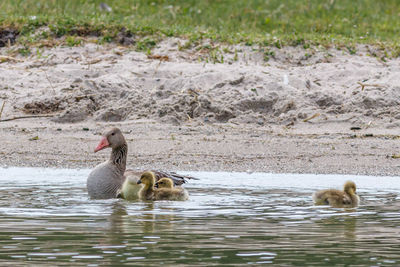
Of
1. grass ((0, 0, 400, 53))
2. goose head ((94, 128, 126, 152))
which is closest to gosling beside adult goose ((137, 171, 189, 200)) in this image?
goose head ((94, 128, 126, 152))

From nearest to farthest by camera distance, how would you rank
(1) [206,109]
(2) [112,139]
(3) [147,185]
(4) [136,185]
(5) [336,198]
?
(5) [336,198]
(3) [147,185]
(4) [136,185]
(2) [112,139]
(1) [206,109]

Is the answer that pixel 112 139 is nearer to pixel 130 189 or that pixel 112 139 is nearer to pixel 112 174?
pixel 112 174

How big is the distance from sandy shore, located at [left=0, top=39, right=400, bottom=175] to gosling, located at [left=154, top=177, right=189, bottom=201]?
7.15 ft

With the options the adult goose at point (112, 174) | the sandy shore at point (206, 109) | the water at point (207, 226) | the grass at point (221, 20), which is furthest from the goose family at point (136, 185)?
the grass at point (221, 20)

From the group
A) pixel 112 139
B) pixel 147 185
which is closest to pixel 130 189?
pixel 147 185

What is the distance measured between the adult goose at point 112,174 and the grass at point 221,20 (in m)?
7.25

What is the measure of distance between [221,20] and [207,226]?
13067 millimetres

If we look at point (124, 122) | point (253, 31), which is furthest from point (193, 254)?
point (253, 31)

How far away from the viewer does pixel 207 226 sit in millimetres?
7379

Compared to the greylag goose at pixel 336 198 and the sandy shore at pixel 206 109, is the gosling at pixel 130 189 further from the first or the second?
the sandy shore at pixel 206 109

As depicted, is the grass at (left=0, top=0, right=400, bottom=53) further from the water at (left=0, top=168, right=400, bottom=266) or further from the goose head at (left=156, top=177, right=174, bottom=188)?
the goose head at (left=156, top=177, right=174, bottom=188)

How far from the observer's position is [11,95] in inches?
600

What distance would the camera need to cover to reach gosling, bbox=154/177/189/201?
902 cm

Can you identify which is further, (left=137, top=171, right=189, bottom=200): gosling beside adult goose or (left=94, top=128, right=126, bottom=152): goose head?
(left=94, top=128, right=126, bottom=152): goose head
